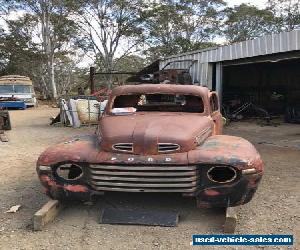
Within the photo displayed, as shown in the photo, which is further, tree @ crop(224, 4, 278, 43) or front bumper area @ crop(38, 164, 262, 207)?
tree @ crop(224, 4, 278, 43)

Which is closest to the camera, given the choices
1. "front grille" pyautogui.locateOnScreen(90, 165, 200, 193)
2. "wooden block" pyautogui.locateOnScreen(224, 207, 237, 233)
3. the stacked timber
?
"wooden block" pyautogui.locateOnScreen(224, 207, 237, 233)

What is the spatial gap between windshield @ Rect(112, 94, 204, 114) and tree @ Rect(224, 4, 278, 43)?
3499 cm

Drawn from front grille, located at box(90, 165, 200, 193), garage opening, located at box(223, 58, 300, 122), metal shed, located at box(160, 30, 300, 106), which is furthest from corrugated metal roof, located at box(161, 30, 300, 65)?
front grille, located at box(90, 165, 200, 193)

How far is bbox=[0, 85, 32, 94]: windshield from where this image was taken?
29.0 metres

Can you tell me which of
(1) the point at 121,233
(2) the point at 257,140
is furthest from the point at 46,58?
(1) the point at 121,233

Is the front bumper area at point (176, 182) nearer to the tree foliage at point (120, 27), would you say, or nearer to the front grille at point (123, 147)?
the front grille at point (123, 147)

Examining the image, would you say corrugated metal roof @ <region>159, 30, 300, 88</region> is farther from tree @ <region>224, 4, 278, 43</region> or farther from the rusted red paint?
tree @ <region>224, 4, 278, 43</region>

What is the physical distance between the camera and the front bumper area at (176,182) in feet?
16.2

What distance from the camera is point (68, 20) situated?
37219 millimetres

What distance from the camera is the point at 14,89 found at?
1164 inches

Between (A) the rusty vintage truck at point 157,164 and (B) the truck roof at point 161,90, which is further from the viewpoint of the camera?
(B) the truck roof at point 161,90

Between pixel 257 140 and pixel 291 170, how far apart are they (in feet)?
14.8

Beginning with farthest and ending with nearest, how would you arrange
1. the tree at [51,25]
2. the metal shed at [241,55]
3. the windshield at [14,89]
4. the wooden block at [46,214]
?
the tree at [51,25] < the windshield at [14,89] < the metal shed at [241,55] < the wooden block at [46,214]

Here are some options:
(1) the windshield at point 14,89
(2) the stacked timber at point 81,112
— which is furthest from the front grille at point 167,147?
(1) the windshield at point 14,89
